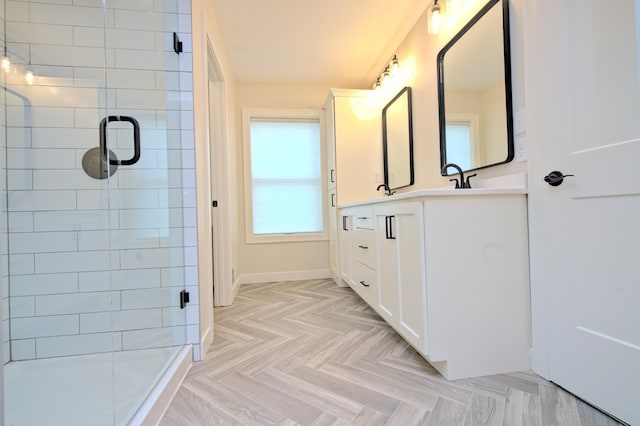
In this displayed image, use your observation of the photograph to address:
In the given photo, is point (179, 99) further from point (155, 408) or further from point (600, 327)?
point (600, 327)

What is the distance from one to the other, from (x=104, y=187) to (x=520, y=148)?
2179mm

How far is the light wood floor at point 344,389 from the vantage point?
42.4 inches

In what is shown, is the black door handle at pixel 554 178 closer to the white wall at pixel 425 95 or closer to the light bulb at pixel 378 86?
the white wall at pixel 425 95

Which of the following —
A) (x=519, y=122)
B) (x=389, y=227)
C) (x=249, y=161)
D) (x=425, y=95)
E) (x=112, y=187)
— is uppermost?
(x=425, y=95)

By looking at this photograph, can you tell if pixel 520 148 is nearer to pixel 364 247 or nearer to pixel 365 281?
pixel 364 247

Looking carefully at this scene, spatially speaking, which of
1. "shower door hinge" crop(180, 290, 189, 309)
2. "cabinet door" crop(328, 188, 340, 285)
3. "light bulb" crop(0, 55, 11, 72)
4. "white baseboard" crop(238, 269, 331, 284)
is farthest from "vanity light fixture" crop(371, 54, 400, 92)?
"light bulb" crop(0, 55, 11, 72)

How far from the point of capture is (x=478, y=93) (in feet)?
5.49

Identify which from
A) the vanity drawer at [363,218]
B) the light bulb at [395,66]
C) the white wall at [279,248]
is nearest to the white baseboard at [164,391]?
the vanity drawer at [363,218]

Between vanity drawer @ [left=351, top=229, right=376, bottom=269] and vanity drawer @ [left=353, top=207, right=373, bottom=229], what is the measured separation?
4 centimetres

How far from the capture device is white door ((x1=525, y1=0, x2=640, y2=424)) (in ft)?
3.24

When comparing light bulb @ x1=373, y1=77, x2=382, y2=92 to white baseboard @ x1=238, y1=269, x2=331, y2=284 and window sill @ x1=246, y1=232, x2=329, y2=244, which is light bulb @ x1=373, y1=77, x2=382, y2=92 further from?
white baseboard @ x1=238, y1=269, x2=331, y2=284

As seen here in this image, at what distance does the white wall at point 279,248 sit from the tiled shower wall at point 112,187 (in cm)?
178

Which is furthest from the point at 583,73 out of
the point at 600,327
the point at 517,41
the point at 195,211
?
the point at 195,211

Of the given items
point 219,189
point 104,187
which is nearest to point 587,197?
point 104,187
